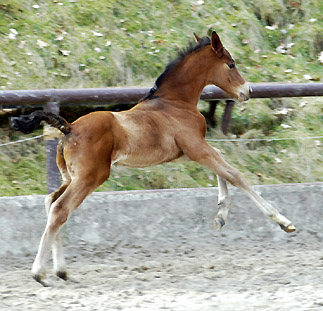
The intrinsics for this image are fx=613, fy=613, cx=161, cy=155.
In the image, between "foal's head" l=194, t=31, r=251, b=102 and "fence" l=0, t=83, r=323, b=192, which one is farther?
"fence" l=0, t=83, r=323, b=192

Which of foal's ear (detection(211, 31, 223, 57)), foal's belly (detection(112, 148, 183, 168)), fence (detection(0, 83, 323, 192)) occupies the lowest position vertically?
foal's belly (detection(112, 148, 183, 168))

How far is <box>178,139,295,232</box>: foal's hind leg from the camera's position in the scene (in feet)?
16.2

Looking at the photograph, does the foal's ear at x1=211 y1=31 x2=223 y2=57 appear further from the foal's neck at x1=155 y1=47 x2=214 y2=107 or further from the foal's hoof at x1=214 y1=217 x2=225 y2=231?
the foal's hoof at x1=214 y1=217 x2=225 y2=231

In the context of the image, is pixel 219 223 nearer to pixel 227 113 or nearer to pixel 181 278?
pixel 181 278

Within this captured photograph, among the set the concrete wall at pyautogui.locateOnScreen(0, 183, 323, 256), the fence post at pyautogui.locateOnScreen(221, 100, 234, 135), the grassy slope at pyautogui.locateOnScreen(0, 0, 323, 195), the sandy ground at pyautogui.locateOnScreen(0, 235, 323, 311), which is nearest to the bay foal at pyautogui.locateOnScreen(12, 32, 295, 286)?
the sandy ground at pyautogui.locateOnScreen(0, 235, 323, 311)

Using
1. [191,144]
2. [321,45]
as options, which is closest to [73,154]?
[191,144]

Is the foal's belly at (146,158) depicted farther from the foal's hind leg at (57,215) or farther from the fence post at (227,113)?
the fence post at (227,113)

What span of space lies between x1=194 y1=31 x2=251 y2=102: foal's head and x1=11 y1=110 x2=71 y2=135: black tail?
140 centimetres

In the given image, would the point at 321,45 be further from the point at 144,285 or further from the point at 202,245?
the point at 144,285

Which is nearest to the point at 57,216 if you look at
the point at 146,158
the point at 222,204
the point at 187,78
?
the point at 146,158

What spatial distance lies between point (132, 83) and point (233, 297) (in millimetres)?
4678

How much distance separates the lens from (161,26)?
9516 mm

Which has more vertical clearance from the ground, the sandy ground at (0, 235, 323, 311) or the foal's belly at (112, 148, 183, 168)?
the foal's belly at (112, 148, 183, 168)

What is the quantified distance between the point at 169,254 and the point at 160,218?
0.34m
